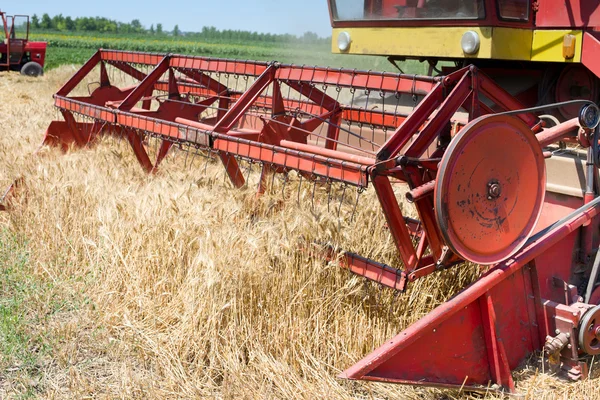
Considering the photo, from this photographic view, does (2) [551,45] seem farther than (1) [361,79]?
Yes

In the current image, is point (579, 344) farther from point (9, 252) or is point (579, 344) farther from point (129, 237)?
point (9, 252)

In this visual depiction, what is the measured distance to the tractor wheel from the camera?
16969 mm

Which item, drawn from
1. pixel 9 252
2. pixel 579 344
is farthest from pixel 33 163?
pixel 579 344

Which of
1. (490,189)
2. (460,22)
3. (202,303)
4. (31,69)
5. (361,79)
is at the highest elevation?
(460,22)

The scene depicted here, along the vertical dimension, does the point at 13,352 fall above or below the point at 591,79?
below

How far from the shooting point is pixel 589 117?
8.98 feet

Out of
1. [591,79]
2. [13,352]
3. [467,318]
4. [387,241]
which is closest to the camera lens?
[467,318]

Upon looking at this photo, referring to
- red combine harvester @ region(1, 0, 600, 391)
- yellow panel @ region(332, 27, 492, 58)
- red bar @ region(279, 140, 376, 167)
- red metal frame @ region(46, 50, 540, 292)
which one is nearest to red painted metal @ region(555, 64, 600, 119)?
yellow panel @ region(332, 27, 492, 58)

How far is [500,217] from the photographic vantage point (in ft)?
8.18

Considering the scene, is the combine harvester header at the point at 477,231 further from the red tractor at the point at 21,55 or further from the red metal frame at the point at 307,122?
the red tractor at the point at 21,55

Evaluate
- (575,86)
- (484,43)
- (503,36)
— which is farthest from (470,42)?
(575,86)

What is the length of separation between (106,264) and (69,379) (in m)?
0.85

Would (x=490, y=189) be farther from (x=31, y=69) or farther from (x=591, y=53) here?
(x=31, y=69)

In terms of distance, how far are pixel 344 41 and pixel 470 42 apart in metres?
1.04
